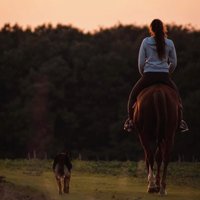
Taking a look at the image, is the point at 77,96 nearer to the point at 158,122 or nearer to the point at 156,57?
the point at 156,57

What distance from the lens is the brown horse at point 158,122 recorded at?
68.2 ft

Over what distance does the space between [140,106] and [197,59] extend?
7293 cm

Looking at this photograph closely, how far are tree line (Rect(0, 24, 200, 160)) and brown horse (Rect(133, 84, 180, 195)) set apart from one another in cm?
5828

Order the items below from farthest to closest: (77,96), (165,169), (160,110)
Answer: (77,96) < (165,169) < (160,110)

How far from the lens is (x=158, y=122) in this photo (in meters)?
20.8

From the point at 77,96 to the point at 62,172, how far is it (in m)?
72.6

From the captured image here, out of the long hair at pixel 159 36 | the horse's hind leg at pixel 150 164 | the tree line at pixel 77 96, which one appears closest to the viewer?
the horse's hind leg at pixel 150 164

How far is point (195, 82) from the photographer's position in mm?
89312

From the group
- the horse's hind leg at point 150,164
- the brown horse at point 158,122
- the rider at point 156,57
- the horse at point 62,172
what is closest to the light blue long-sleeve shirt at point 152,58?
the rider at point 156,57

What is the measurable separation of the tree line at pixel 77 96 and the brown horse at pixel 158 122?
58282 mm

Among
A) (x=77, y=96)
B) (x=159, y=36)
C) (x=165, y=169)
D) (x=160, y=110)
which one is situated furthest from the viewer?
(x=77, y=96)

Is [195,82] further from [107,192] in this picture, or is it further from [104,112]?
[107,192]

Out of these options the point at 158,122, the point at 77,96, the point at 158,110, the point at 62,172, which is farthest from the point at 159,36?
the point at 77,96

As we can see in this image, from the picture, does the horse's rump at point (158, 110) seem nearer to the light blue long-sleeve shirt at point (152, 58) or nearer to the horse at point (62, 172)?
the light blue long-sleeve shirt at point (152, 58)
